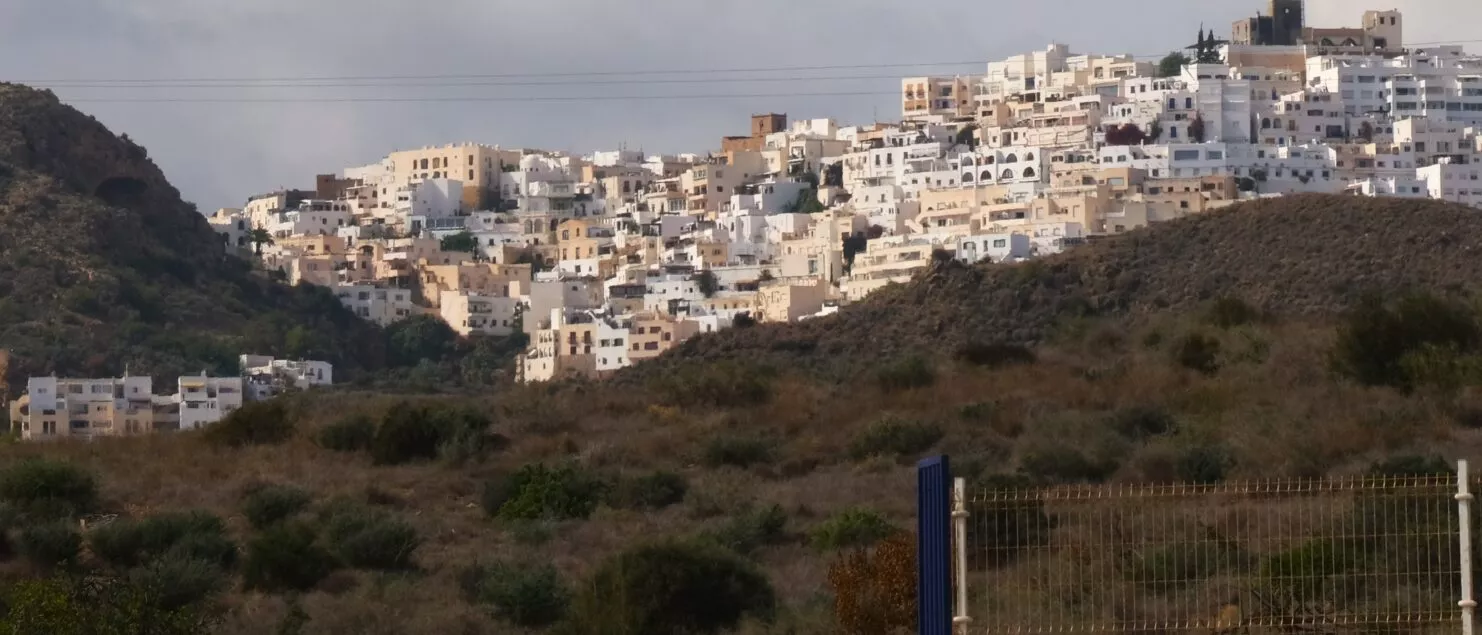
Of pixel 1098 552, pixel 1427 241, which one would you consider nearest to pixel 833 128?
pixel 1427 241

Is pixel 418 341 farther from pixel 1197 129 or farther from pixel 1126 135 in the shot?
pixel 1197 129

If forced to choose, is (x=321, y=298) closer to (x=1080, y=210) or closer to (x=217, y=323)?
(x=217, y=323)

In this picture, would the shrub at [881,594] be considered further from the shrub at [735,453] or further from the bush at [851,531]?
the shrub at [735,453]

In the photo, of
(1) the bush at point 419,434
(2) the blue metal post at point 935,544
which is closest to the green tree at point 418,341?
(1) the bush at point 419,434

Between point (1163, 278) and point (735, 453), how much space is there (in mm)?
36869

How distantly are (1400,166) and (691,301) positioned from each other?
87.3ft

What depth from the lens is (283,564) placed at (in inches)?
766

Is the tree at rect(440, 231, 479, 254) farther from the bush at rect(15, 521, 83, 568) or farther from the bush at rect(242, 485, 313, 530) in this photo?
the bush at rect(15, 521, 83, 568)

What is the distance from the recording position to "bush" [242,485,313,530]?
22281 millimetres

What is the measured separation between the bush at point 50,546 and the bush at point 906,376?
14.4 meters

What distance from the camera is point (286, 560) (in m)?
19.5

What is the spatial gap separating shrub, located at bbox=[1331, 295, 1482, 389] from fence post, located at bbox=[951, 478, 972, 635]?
53.1 ft

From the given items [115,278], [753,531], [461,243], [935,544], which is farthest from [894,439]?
[461,243]

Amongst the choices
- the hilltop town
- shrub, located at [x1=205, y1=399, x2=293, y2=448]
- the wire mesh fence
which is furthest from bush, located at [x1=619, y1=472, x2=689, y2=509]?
the hilltop town
